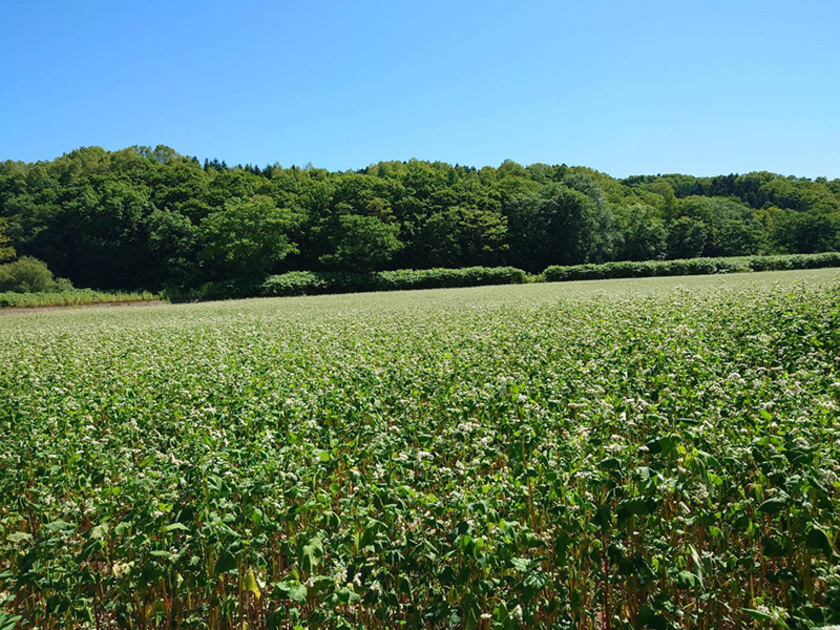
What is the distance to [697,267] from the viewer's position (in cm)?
5119

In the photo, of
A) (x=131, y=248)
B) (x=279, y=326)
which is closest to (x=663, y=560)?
(x=279, y=326)

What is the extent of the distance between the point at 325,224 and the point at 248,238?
20.3 m

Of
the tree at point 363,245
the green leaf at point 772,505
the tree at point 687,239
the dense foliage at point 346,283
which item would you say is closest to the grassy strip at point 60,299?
the dense foliage at point 346,283

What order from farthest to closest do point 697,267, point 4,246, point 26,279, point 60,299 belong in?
point 4,246, point 26,279, point 697,267, point 60,299

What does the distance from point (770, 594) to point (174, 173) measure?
99.5 m

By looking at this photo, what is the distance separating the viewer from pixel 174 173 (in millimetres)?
86875

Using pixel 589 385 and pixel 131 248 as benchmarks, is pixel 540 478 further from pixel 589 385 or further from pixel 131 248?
pixel 131 248

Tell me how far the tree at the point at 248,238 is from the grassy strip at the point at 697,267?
3324 cm

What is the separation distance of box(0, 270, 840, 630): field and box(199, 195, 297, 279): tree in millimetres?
51042

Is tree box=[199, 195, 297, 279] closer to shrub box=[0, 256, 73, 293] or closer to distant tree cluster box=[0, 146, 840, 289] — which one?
distant tree cluster box=[0, 146, 840, 289]

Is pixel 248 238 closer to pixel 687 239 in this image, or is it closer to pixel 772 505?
pixel 772 505

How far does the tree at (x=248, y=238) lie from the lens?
188 feet

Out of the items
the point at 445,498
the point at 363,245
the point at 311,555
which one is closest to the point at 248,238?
the point at 363,245

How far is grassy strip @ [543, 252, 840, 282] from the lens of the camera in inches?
1946
